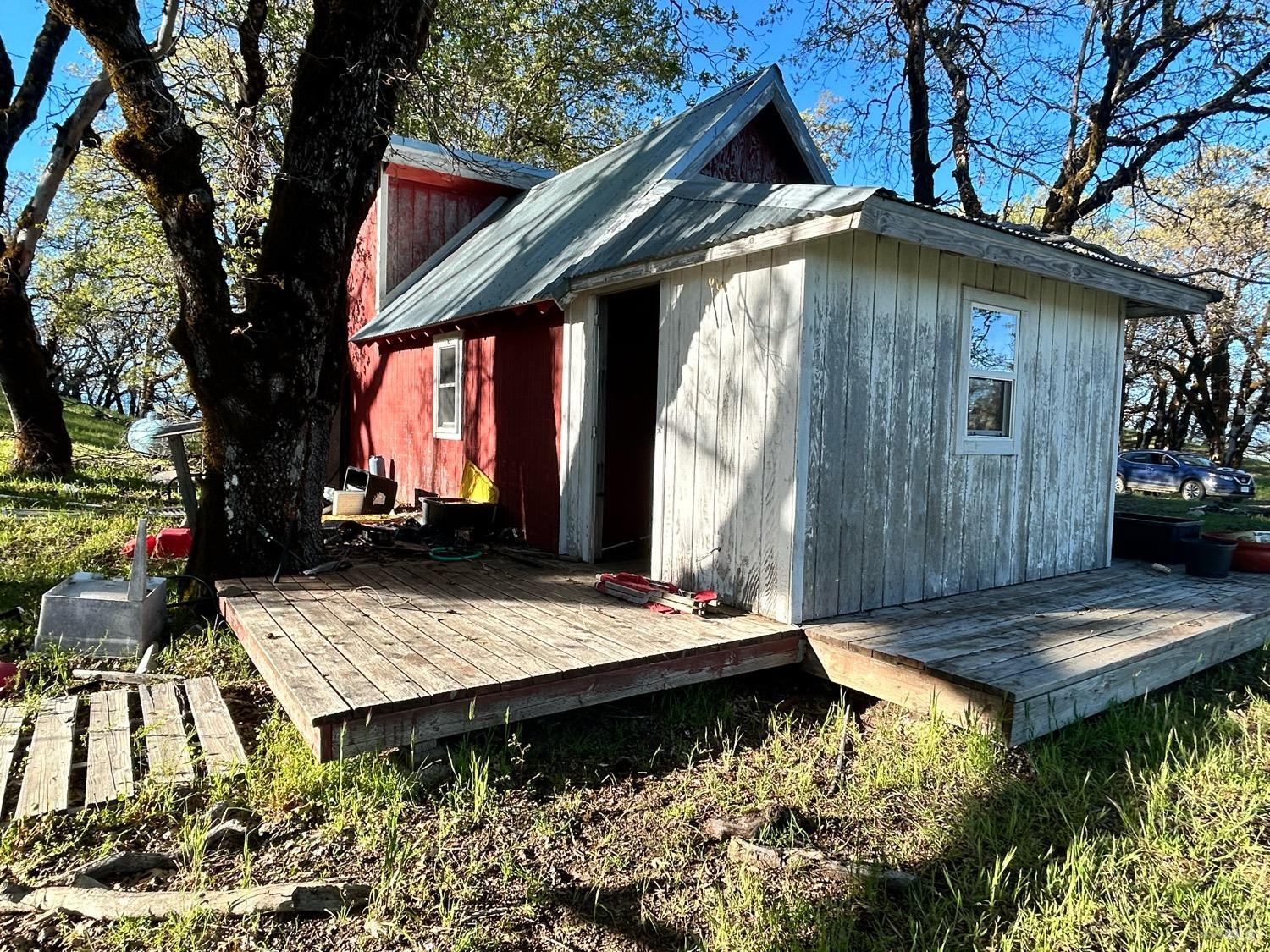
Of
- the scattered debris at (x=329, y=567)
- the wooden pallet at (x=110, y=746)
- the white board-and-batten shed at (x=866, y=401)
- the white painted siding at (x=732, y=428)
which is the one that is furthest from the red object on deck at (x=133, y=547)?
the white painted siding at (x=732, y=428)

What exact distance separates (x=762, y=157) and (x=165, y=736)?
867 centimetres

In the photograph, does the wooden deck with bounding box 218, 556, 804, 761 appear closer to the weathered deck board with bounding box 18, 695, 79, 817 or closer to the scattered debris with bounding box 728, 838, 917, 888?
the weathered deck board with bounding box 18, 695, 79, 817

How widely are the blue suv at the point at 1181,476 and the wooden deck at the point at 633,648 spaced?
55.1ft

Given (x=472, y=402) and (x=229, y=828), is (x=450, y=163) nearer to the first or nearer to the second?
(x=472, y=402)

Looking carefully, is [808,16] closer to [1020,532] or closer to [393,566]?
[1020,532]

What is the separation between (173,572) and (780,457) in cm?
533

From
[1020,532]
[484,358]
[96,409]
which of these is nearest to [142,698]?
[484,358]

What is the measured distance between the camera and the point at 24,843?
3021mm

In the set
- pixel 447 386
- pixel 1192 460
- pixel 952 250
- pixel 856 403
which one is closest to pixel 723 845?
pixel 856 403

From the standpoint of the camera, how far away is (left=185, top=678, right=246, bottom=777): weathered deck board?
11.7ft

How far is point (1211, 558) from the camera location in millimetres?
6797

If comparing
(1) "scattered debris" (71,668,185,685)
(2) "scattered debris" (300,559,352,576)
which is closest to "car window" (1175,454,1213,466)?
(2) "scattered debris" (300,559,352,576)

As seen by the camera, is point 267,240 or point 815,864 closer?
point 815,864

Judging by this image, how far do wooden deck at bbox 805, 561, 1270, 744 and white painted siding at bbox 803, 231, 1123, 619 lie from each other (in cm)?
34
